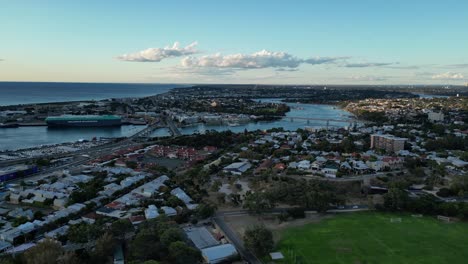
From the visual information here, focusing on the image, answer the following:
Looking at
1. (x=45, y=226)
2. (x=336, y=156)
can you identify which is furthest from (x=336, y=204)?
(x=45, y=226)

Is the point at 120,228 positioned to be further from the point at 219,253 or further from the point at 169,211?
the point at 219,253

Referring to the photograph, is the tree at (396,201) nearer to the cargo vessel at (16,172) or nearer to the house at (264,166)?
the house at (264,166)

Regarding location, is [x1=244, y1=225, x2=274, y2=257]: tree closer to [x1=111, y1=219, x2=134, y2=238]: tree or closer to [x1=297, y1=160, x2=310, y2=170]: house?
[x1=111, y1=219, x2=134, y2=238]: tree

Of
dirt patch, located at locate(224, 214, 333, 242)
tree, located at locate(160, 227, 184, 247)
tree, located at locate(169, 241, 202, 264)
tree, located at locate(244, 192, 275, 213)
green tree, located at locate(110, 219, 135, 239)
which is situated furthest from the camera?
tree, located at locate(244, 192, 275, 213)

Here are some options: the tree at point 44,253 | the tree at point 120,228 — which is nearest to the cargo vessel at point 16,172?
the tree at point 120,228

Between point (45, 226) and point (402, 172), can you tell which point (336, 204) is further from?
point (45, 226)

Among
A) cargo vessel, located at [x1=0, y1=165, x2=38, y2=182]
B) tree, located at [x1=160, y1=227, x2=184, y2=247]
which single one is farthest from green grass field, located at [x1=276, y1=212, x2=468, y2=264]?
cargo vessel, located at [x1=0, y1=165, x2=38, y2=182]
